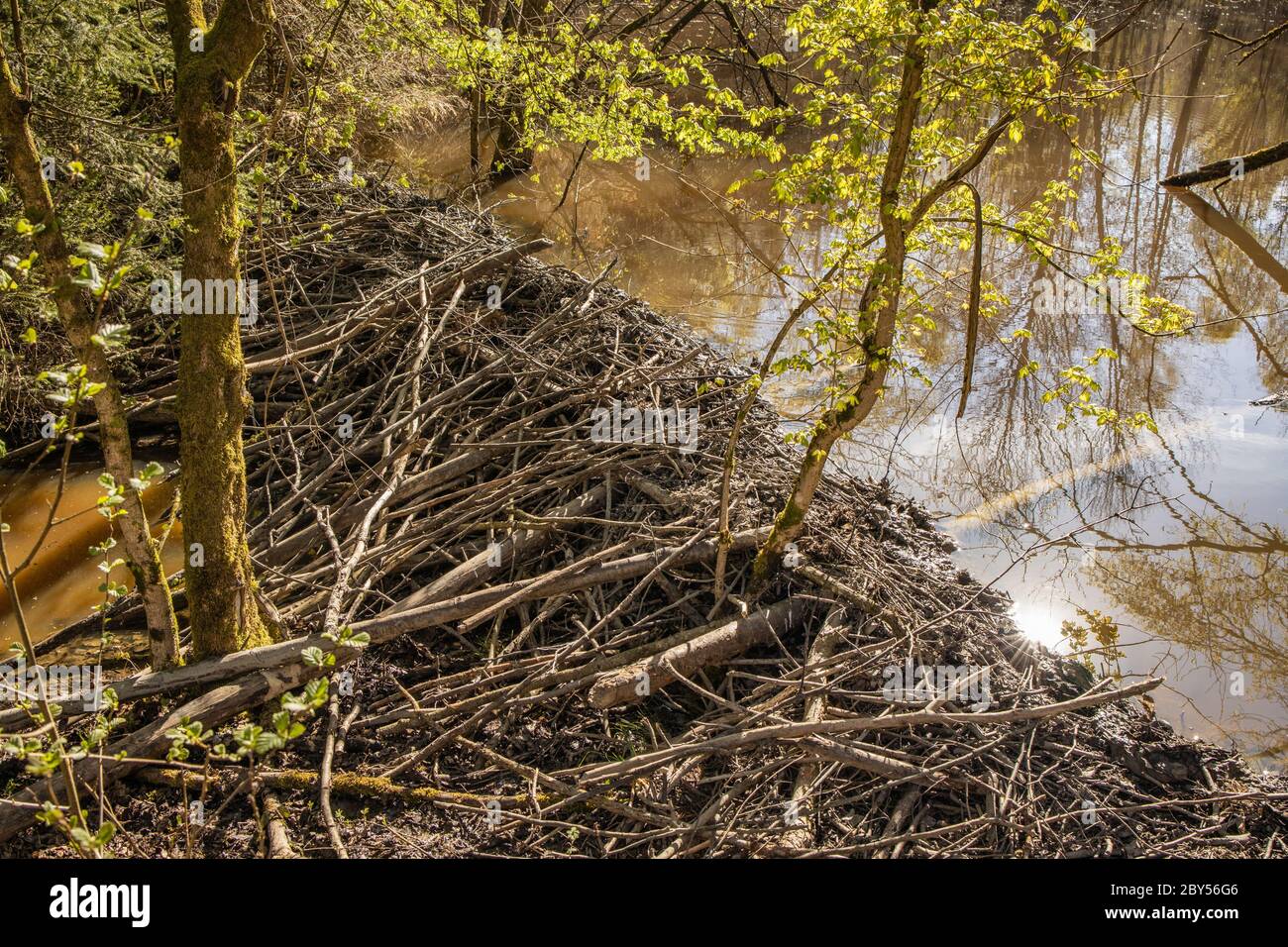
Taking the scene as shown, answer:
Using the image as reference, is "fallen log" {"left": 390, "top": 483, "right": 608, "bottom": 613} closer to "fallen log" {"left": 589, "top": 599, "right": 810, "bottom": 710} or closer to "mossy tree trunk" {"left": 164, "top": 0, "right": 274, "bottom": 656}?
"mossy tree trunk" {"left": 164, "top": 0, "right": 274, "bottom": 656}

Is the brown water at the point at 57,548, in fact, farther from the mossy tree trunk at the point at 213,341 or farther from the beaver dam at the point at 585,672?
the mossy tree trunk at the point at 213,341

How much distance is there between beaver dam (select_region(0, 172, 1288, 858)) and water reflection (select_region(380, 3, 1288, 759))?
2.95ft

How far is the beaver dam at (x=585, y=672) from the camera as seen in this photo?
342cm

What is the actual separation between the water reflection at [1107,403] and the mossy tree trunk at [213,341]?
218cm

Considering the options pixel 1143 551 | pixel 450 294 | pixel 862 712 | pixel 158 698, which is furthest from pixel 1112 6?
pixel 158 698

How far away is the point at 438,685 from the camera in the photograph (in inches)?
158

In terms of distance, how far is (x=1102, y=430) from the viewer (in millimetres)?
8039

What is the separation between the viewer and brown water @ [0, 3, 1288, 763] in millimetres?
5633

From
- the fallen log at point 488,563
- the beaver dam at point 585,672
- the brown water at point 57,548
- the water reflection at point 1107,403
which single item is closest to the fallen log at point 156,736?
the beaver dam at point 585,672

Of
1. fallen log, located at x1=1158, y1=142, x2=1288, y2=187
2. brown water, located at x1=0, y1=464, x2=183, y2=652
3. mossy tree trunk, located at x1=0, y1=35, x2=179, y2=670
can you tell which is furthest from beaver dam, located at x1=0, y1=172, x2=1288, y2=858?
fallen log, located at x1=1158, y1=142, x2=1288, y2=187
